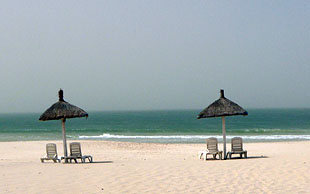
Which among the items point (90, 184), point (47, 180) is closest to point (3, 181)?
point (47, 180)

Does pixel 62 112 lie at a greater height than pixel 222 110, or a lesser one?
greater

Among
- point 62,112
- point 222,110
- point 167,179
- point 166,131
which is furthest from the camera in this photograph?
point 166,131

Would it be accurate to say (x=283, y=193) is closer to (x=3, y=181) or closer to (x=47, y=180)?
(x=47, y=180)

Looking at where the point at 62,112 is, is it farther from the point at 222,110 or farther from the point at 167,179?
the point at 167,179

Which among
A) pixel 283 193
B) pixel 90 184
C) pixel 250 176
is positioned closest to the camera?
pixel 283 193

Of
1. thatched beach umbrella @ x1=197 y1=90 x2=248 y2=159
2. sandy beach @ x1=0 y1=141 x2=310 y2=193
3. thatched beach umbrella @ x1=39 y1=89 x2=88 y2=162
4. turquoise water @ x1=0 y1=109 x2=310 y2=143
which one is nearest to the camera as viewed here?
sandy beach @ x1=0 y1=141 x2=310 y2=193

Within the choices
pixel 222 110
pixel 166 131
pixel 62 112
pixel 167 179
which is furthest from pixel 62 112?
pixel 166 131

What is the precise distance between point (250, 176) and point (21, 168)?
673 cm

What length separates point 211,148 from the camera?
15.6 meters

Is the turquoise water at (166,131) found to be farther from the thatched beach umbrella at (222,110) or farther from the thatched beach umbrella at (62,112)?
the thatched beach umbrella at (62,112)

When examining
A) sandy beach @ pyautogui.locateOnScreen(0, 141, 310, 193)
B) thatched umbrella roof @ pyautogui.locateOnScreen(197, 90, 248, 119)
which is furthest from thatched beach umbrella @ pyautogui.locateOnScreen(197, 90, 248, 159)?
sandy beach @ pyautogui.locateOnScreen(0, 141, 310, 193)

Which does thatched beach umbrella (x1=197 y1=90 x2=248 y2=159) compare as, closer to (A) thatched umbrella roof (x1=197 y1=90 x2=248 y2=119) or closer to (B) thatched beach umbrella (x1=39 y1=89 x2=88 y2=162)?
(A) thatched umbrella roof (x1=197 y1=90 x2=248 y2=119)

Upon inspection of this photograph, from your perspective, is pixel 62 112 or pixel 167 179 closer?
pixel 167 179

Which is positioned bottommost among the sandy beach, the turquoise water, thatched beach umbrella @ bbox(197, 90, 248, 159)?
the turquoise water
